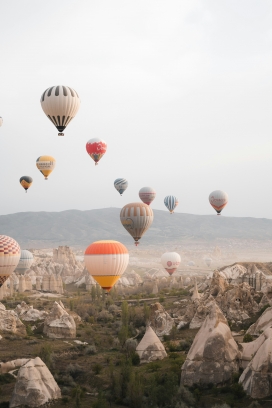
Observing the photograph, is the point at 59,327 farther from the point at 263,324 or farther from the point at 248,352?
the point at 248,352

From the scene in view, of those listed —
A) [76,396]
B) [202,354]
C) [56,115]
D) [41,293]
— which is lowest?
[76,396]

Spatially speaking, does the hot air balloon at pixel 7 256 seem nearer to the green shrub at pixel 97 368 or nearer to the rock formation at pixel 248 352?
the green shrub at pixel 97 368

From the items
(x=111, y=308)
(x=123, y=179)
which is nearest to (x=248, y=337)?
(x=111, y=308)

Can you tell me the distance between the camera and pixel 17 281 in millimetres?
93812

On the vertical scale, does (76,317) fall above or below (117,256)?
below

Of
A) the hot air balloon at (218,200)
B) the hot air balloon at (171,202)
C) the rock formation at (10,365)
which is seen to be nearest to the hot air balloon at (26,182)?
the hot air balloon at (171,202)

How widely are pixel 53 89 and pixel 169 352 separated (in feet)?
71.8

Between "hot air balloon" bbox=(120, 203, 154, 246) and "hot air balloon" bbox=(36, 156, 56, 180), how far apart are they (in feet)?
65.3

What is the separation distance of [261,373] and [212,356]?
10.8 feet

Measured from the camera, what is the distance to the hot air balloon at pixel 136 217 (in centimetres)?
5416

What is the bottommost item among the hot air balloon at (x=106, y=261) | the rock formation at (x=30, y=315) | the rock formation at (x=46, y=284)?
the rock formation at (x=30, y=315)

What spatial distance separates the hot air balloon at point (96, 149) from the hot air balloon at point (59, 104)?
11316 millimetres

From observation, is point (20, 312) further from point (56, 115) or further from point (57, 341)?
point (56, 115)

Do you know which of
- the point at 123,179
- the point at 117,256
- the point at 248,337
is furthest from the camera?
the point at 123,179
